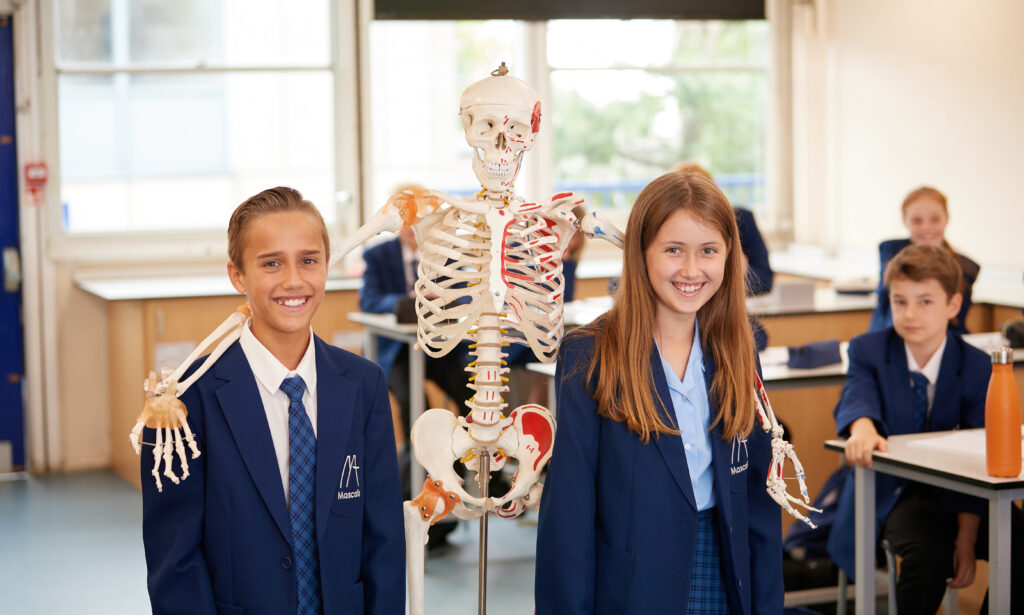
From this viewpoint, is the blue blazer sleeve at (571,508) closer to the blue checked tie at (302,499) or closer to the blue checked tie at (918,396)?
the blue checked tie at (302,499)

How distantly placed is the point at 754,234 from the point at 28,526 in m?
3.51

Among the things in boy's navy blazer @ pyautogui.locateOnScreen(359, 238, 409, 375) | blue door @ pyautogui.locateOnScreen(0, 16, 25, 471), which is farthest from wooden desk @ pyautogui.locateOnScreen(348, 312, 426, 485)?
blue door @ pyautogui.locateOnScreen(0, 16, 25, 471)

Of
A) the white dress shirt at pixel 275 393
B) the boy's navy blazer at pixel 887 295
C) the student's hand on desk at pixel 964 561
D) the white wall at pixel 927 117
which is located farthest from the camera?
the white wall at pixel 927 117

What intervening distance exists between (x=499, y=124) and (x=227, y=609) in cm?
104

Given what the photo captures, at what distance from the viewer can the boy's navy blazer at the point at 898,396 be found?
131 inches

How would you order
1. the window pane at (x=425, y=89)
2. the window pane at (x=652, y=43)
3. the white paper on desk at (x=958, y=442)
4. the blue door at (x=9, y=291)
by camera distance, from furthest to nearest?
the window pane at (x=652, y=43)
the window pane at (x=425, y=89)
the blue door at (x=9, y=291)
the white paper on desk at (x=958, y=442)

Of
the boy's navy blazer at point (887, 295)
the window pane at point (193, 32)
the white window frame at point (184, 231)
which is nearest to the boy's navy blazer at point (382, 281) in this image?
the white window frame at point (184, 231)

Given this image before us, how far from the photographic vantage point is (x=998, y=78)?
6059 mm

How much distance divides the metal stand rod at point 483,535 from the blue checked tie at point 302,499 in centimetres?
40

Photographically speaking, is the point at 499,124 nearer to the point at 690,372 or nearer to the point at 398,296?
the point at 690,372

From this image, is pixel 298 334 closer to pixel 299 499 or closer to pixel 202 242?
pixel 299 499

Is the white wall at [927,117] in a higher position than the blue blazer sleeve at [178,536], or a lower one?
higher

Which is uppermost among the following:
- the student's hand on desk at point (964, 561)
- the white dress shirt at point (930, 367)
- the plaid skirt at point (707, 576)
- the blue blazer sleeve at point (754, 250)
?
the blue blazer sleeve at point (754, 250)

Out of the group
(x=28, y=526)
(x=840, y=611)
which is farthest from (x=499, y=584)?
(x=28, y=526)
